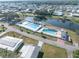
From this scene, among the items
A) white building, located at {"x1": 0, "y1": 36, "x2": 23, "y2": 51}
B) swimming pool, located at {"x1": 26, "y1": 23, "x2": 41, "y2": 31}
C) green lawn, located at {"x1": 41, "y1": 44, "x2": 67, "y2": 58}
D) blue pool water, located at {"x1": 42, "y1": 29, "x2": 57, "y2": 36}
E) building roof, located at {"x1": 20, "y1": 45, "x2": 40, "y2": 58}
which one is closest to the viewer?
building roof, located at {"x1": 20, "y1": 45, "x2": 40, "y2": 58}

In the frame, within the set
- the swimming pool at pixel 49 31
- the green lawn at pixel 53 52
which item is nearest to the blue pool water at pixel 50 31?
the swimming pool at pixel 49 31

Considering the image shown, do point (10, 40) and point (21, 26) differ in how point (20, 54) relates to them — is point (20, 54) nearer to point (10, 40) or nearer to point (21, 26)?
point (10, 40)

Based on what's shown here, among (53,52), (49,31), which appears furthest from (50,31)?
(53,52)

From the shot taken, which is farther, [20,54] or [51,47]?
[51,47]

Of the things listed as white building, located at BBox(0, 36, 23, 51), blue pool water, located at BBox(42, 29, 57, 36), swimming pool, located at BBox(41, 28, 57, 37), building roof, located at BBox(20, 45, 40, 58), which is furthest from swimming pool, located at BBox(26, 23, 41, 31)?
building roof, located at BBox(20, 45, 40, 58)

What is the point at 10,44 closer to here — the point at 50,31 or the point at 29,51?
the point at 29,51

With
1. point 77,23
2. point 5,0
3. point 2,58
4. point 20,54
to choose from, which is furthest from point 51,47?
point 5,0

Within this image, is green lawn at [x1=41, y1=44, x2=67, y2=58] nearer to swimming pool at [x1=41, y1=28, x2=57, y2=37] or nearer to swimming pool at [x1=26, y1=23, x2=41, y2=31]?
swimming pool at [x1=41, y1=28, x2=57, y2=37]

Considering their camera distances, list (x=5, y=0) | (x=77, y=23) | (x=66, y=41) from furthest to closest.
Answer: (x=5, y=0) < (x=77, y=23) < (x=66, y=41)
